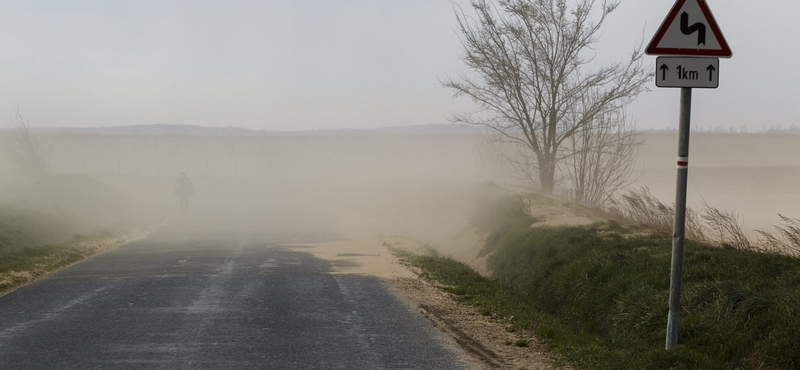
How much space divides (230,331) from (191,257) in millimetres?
9103

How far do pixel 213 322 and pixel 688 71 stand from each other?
6.44m

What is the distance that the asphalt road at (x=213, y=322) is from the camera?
723 centimetres

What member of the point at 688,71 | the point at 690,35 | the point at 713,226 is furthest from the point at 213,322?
the point at 713,226

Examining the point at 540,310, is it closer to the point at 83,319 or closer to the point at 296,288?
the point at 296,288

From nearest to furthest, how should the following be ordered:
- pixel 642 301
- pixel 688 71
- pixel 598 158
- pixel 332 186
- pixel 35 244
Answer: pixel 688 71
pixel 642 301
pixel 35 244
pixel 598 158
pixel 332 186

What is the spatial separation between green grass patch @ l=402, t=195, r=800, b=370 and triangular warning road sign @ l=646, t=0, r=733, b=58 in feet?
9.10

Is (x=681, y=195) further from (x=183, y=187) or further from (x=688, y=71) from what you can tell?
(x=183, y=187)

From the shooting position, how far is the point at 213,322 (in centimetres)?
913

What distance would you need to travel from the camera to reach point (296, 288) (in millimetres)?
12180

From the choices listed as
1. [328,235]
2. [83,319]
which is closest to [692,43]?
[83,319]

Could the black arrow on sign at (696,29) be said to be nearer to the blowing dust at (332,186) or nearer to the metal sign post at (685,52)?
the metal sign post at (685,52)

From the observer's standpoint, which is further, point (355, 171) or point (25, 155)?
point (355, 171)

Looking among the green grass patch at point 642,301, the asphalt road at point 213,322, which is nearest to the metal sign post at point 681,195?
the green grass patch at point 642,301

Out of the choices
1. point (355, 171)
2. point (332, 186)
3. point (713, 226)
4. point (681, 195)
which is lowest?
point (332, 186)
